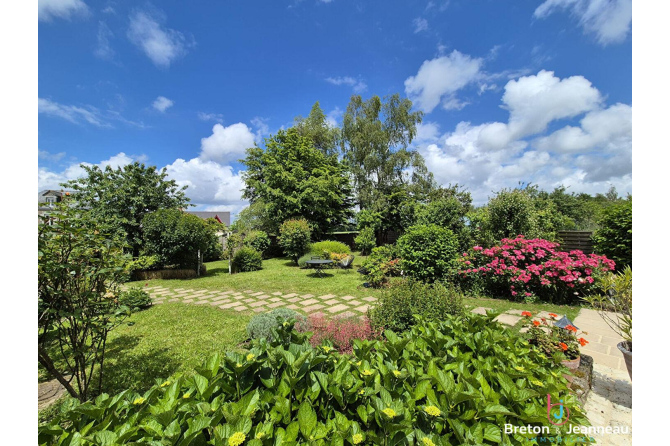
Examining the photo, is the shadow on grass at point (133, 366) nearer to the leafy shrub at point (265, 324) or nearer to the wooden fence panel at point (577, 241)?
the leafy shrub at point (265, 324)

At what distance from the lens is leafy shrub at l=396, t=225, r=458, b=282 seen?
23.1 feet

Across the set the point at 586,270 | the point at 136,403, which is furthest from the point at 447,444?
the point at 586,270

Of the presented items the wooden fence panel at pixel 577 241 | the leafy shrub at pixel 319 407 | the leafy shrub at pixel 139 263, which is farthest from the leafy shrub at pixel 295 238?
the leafy shrub at pixel 319 407

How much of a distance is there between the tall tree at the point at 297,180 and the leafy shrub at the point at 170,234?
687 cm

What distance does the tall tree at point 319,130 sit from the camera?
67.5 ft

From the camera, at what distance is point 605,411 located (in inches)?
88.4

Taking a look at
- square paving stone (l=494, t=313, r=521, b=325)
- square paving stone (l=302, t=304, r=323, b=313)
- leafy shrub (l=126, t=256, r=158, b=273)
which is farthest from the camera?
square paving stone (l=302, t=304, r=323, b=313)

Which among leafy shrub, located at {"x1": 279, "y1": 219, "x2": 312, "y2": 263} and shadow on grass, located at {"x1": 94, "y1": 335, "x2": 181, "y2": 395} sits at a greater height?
leafy shrub, located at {"x1": 279, "y1": 219, "x2": 312, "y2": 263}

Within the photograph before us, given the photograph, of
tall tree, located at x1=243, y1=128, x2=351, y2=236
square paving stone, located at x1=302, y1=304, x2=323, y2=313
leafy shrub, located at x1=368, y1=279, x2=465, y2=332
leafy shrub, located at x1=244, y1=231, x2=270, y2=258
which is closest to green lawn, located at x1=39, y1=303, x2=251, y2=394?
square paving stone, located at x1=302, y1=304, x2=323, y2=313

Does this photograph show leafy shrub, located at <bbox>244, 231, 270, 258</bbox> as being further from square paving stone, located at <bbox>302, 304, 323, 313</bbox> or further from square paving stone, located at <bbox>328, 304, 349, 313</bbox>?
square paving stone, located at <bbox>328, 304, 349, 313</bbox>

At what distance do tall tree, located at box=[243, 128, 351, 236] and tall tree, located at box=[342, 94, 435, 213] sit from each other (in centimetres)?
170

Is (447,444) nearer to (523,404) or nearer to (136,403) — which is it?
(523,404)
